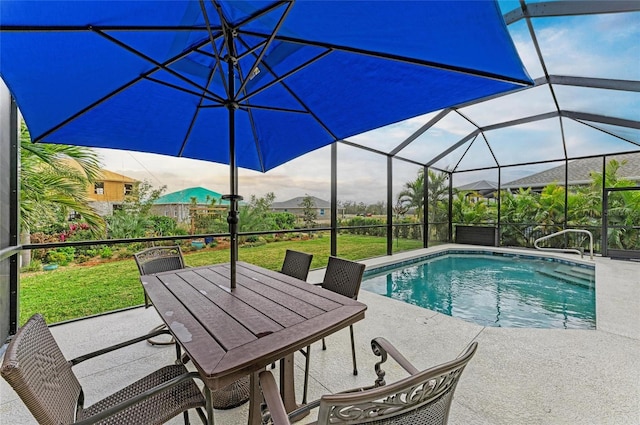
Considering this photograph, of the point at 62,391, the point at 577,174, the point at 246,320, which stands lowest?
the point at 62,391

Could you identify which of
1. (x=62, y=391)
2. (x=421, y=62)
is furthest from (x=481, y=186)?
(x=62, y=391)

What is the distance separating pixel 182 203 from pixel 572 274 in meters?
9.98

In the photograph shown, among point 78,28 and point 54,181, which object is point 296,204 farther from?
point 78,28

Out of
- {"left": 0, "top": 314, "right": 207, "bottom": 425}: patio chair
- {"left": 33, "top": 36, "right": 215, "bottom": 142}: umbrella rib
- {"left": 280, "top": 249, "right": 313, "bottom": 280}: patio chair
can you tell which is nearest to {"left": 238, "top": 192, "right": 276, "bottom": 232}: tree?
{"left": 280, "top": 249, "right": 313, "bottom": 280}: patio chair

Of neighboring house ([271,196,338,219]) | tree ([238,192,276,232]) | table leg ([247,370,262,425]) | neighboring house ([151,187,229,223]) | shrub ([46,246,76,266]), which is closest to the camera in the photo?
table leg ([247,370,262,425])

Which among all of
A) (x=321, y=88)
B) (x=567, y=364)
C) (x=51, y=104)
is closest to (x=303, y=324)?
(x=321, y=88)

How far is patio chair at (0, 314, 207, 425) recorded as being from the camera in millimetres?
998

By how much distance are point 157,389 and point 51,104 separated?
2196 millimetres

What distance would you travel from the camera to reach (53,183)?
5023mm

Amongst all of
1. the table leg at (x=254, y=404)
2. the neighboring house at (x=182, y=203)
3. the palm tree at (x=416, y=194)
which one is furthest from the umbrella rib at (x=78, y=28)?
the palm tree at (x=416, y=194)

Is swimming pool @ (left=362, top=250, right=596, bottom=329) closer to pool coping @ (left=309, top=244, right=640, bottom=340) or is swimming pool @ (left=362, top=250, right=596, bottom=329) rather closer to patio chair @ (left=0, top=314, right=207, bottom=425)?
pool coping @ (left=309, top=244, right=640, bottom=340)

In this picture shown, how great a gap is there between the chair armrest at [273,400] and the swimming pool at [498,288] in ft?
13.0

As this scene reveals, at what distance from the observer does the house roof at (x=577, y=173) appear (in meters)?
8.15

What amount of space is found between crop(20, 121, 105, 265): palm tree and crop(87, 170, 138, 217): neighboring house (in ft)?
0.42
